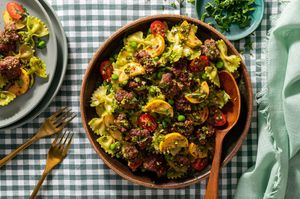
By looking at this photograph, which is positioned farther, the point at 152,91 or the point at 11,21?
the point at 11,21

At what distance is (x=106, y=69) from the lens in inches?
93.7

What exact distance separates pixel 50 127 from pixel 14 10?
21.8 inches

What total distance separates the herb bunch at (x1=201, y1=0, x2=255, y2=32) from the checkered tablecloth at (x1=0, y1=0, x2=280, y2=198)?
8cm

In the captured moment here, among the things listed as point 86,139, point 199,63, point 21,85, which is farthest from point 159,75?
point 21,85

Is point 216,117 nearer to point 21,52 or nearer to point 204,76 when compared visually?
point 204,76

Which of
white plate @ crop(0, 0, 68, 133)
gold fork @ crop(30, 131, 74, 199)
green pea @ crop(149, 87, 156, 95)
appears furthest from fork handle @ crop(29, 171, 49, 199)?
green pea @ crop(149, 87, 156, 95)

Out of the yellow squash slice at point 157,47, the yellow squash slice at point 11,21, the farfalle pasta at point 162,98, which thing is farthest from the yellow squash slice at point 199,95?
the yellow squash slice at point 11,21

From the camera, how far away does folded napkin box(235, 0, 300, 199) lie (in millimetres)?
2346

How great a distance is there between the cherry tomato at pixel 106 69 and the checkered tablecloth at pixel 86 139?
133mm

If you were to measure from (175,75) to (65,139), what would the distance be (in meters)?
0.64

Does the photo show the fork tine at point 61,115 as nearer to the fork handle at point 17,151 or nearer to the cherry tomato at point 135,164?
the fork handle at point 17,151

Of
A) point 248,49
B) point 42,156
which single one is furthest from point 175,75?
point 42,156

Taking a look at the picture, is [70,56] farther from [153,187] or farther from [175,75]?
[153,187]

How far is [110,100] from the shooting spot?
2.32 m
